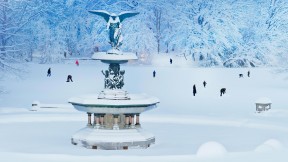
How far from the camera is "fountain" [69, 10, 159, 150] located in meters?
22.6

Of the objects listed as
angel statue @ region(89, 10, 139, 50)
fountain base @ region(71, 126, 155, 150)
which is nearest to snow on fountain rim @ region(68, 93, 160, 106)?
fountain base @ region(71, 126, 155, 150)

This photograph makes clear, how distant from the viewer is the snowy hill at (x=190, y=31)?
259ft

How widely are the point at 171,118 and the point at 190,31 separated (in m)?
48.5

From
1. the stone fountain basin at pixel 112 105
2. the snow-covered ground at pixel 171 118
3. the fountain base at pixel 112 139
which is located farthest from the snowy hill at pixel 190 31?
the fountain base at pixel 112 139

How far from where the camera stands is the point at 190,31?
79812 mm

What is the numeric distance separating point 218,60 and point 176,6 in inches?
369

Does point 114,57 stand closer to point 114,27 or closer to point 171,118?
point 114,27

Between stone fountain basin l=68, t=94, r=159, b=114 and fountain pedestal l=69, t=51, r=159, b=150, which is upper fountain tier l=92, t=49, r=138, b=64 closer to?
fountain pedestal l=69, t=51, r=159, b=150

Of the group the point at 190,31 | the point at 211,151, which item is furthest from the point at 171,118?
the point at 190,31

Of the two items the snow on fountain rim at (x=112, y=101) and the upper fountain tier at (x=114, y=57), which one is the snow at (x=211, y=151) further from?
the upper fountain tier at (x=114, y=57)

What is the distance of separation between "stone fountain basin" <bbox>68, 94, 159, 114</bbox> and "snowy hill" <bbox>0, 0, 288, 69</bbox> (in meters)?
53.5

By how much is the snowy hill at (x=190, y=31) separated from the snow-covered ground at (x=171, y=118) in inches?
341

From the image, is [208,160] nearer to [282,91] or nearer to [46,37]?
[282,91]

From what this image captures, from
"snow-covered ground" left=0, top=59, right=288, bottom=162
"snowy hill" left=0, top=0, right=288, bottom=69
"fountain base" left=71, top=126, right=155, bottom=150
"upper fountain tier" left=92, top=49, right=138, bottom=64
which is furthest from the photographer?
"snowy hill" left=0, top=0, right=288, bottom=69
